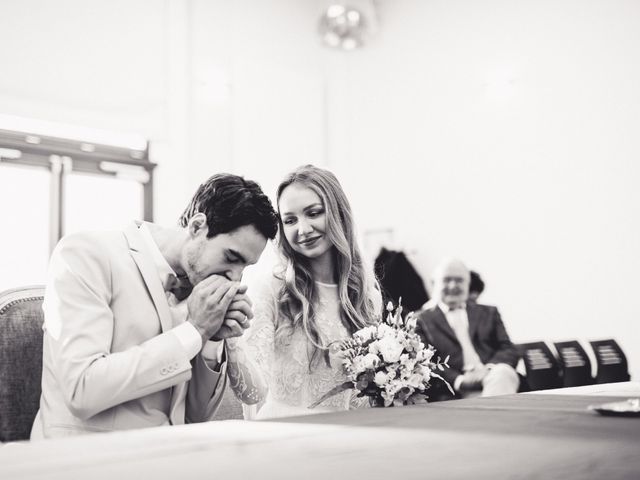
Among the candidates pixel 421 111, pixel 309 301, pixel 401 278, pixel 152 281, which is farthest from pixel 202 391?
pixel 421 111

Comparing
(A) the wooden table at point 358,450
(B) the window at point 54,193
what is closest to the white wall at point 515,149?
(B) the window at point 54,193

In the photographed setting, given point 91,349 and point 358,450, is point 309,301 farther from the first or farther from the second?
point 358,450

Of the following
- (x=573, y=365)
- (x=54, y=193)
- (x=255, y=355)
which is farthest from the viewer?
(x=54, y=193)

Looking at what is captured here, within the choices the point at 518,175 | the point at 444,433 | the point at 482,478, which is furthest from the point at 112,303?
the point at 518,175

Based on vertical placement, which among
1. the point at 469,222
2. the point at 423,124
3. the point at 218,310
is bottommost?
the point at 218,310

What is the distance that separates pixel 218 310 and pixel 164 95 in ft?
18.1

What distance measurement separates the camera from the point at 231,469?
0.91m

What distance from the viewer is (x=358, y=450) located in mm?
1041

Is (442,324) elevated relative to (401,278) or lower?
lower

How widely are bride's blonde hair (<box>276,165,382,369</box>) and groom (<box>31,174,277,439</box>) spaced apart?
1.69 ft

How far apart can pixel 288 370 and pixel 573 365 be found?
7.17 ft

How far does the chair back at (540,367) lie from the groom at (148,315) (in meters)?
2.28

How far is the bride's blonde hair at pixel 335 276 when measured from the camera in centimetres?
276

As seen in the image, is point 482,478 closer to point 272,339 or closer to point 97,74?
point 272,339
